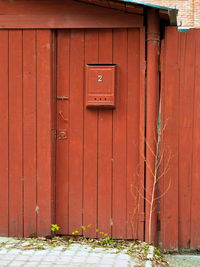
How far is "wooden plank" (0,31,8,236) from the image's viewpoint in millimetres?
5055

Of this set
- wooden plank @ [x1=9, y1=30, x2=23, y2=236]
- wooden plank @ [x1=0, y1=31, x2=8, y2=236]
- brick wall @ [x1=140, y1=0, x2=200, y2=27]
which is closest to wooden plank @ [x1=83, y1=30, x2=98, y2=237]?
wooden plank @ [x1=9, y1=30, x2=23, y2=236]

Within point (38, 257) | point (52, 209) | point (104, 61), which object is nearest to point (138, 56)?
point (104, 61)

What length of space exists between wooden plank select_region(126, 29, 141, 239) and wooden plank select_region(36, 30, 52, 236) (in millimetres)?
937

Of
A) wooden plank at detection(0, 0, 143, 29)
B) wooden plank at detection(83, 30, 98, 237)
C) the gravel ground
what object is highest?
wooden plank at detection(0, 0, 143, 29)

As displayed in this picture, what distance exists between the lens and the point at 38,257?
4.36 metres

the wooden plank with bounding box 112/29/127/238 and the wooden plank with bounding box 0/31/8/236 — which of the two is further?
the wooden plank with bounding box 0/31/8/236

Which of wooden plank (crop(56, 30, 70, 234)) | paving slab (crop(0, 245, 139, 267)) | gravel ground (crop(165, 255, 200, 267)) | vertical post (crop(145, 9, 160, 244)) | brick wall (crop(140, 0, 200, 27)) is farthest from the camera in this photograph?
brick wall (crop(140, 0, 200, 27))

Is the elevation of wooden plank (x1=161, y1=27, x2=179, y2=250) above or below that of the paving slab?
above

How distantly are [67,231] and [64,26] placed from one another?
8.05 ft

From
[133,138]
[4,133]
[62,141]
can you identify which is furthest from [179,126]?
[4,133]

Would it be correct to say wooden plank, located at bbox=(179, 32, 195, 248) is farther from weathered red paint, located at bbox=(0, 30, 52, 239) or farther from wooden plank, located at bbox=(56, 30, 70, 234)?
weathered red paint, located at bbox=(0, 30, 52, 239)

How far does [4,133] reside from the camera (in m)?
5.09

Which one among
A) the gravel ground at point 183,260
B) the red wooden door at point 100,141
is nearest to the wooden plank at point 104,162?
the red wooden door at point 100,141

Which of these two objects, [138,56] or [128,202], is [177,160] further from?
[138,56]
